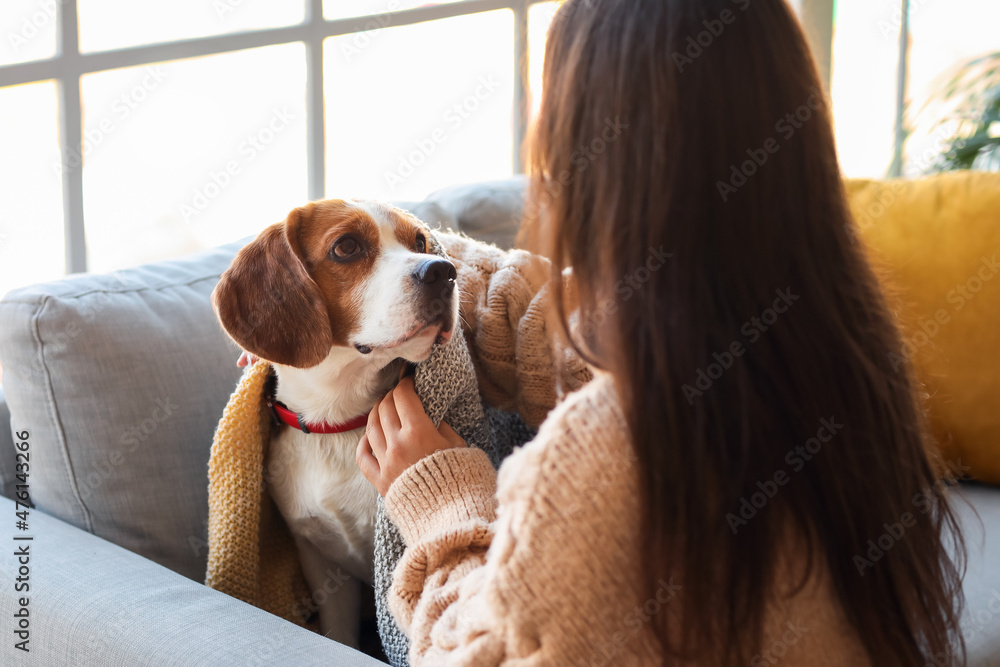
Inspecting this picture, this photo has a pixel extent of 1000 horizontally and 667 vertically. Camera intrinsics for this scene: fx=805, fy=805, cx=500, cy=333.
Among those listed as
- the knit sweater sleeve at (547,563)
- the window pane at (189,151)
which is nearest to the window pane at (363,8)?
the window pane at (189,151)

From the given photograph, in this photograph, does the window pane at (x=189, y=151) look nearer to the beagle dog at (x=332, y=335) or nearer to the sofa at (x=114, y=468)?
the sofa at (x=114, y=468)

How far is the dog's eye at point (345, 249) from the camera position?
1182mm

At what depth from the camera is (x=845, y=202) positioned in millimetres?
747

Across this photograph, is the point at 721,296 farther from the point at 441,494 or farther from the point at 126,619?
the point at 126,619

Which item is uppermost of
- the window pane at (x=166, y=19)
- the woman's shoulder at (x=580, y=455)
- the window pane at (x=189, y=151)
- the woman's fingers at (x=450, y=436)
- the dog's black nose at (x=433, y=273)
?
the window pane at (x=166, y=19)

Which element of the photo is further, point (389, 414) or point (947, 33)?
point (947, 33)

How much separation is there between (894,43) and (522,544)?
164 inches

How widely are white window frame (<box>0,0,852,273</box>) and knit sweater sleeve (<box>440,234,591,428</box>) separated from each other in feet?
1.49

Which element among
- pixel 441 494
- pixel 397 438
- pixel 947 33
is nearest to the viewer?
pixel 441 494

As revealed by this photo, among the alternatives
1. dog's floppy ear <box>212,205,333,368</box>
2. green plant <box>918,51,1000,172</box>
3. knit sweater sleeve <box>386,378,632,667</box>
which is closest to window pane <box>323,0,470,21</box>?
dog's floppy ear <box>212,205,333,368</box>

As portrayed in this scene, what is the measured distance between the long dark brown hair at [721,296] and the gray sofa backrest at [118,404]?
80 cm

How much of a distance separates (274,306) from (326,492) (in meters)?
0.28

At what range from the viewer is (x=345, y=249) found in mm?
1187

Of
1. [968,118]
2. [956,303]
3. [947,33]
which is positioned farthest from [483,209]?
[947,33]
